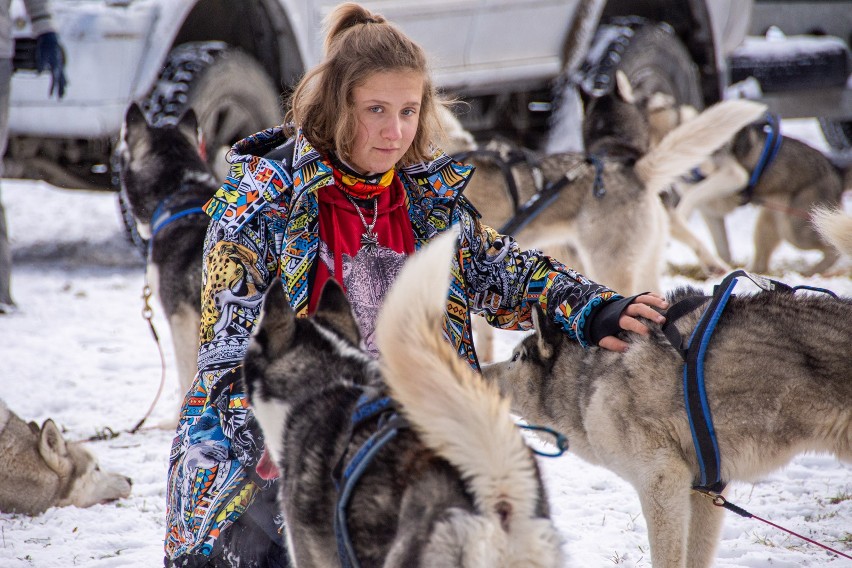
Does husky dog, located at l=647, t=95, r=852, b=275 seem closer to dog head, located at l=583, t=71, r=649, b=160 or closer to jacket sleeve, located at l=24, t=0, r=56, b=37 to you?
dog head, located at l=583, t=71, r=649, b=160

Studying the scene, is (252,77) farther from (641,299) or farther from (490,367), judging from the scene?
(641,299)

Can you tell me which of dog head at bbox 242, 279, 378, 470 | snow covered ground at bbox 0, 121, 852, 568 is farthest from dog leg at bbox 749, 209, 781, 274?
dog head at bbox 242, 279, 378, 470

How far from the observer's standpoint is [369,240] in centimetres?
220

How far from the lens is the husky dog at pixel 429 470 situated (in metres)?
1.31

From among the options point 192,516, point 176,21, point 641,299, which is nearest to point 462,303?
point 641,299

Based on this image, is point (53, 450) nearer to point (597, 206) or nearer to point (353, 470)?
point (353, 470)

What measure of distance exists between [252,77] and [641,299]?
3.38 metres

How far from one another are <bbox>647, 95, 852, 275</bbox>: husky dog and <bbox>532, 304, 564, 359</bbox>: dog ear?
417 cm

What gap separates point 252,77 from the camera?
4922 millimetres

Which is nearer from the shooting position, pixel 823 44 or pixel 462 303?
pixel 462 303

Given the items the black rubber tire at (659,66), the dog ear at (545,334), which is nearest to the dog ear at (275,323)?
the dog ear at (545,334)

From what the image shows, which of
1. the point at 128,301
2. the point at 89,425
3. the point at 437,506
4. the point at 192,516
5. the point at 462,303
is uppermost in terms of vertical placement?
the point at 437,506

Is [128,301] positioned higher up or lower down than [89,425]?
lower down

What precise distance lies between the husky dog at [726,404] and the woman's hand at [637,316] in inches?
3.4
